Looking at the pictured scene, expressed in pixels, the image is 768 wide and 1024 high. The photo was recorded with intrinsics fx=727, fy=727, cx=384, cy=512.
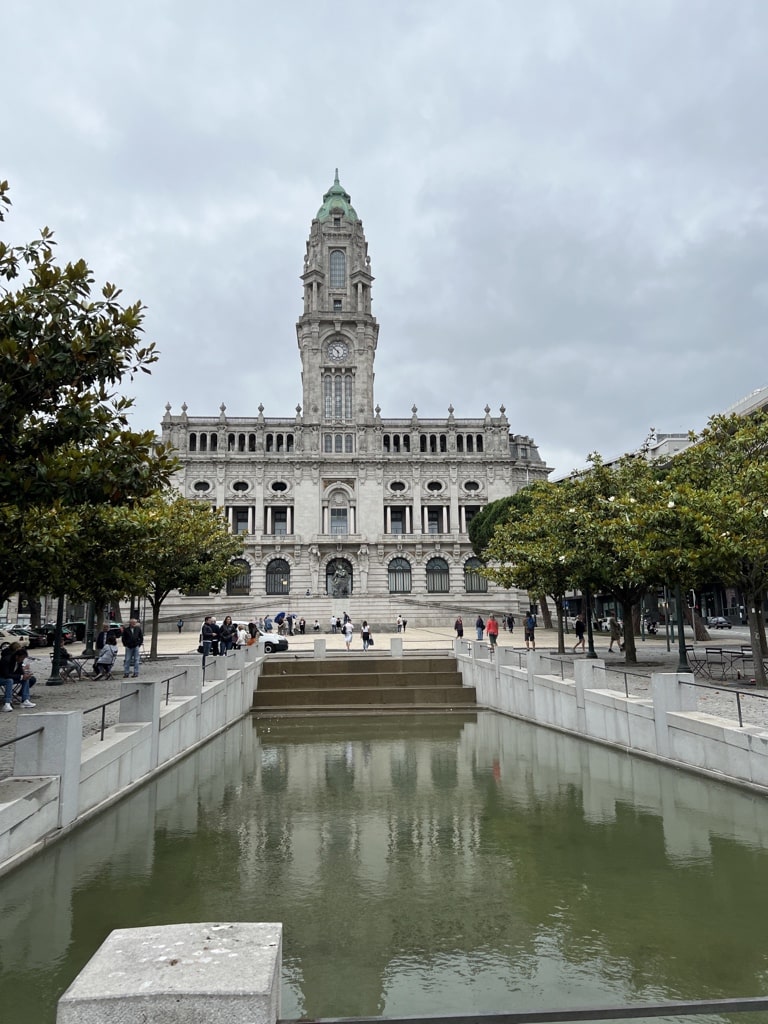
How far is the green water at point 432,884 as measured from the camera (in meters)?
6.39

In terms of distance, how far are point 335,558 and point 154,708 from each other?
195 feet

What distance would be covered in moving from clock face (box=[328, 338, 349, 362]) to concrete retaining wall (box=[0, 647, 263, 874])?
63271 millimetres

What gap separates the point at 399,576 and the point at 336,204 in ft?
141

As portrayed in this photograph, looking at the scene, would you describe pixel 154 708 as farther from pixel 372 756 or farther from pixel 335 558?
pixel 335 558

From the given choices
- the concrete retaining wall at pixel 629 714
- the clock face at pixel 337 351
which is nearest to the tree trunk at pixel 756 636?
the concrete retaining wall at pixel 629 714

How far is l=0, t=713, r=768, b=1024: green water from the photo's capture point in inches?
251

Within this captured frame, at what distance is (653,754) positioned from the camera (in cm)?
1475

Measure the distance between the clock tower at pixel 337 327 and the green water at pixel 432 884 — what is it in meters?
63.8

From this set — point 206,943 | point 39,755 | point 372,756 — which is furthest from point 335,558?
point 206,943

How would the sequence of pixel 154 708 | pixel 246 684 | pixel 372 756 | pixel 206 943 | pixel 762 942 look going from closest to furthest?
pixel 206 943
pixel 762 942
pixel 154 708
pixel 372 756
pixel 246 684

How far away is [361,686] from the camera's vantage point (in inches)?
987

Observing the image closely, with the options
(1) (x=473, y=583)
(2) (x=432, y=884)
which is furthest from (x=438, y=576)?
(2) (x=432, y=884)

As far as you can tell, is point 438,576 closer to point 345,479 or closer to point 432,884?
point 345,479

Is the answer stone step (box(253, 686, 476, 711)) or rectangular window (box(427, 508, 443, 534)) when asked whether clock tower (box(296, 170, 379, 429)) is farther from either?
stone step (box(253, 686, 476, 711))
